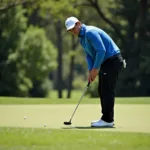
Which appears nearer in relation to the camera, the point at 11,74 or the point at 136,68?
the point at 136,68

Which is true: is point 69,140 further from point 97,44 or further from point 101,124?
point 97,44

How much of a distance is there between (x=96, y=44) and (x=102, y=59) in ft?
0.88

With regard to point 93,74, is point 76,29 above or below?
above

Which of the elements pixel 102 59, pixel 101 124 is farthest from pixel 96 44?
pixel 101 124

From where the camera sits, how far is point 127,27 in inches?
1492

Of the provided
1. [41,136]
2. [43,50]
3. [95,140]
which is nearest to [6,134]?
[41,136]

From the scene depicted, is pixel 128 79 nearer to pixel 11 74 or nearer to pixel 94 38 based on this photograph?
pixel 11 74

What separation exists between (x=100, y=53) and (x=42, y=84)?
3664cm

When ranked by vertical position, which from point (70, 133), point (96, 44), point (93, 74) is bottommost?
point (70, 133)

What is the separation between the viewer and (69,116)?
11.5 m

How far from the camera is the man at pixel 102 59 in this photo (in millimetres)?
10023

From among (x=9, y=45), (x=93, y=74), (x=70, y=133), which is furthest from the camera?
(x=9, y=45)

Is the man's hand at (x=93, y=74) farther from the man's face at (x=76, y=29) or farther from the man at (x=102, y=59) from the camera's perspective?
the man's face at (x=76, y=29)

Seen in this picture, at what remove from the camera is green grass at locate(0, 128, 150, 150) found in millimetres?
7949
